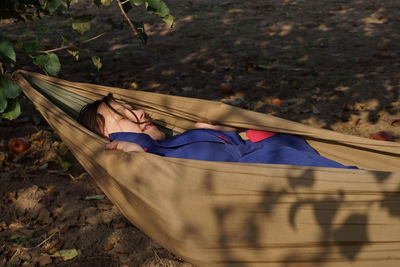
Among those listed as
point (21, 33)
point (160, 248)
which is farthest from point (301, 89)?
point (21, 33)

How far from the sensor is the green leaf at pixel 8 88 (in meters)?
2.41

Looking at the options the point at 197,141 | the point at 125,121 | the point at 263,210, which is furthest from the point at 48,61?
the point at 263,210

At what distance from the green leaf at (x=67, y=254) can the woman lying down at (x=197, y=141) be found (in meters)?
0.65

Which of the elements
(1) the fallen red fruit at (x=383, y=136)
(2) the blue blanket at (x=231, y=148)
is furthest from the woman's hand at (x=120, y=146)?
(1) the fallen red fruit at (x=383, y=136)

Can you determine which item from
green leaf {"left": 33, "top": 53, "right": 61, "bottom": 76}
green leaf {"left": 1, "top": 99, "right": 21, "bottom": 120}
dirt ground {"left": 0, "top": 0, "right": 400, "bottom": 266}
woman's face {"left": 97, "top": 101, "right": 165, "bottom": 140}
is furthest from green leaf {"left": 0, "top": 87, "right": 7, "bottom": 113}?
dirt ground {"left": 0, "top": 0, "right": 400, "bottom": 266}

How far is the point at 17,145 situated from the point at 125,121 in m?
1.03

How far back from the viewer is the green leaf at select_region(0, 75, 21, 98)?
7.91 feet

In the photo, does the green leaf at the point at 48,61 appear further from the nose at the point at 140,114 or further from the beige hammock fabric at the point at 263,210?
the beige hammock fabric at the point at 263,210

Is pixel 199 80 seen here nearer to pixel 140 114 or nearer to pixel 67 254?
pixel 140 114

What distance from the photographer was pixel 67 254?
2225 millimetres

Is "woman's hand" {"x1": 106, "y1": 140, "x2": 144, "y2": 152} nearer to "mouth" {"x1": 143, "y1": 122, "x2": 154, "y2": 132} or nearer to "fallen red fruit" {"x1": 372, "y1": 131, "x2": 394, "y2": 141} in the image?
"mouth" {"x1": 143, "y1": 122, "x2": 154, "y2": 132}

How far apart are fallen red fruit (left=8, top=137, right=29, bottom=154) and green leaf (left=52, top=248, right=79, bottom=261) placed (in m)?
1.19

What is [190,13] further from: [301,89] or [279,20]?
[301,89]

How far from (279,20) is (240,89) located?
314 centimetres
